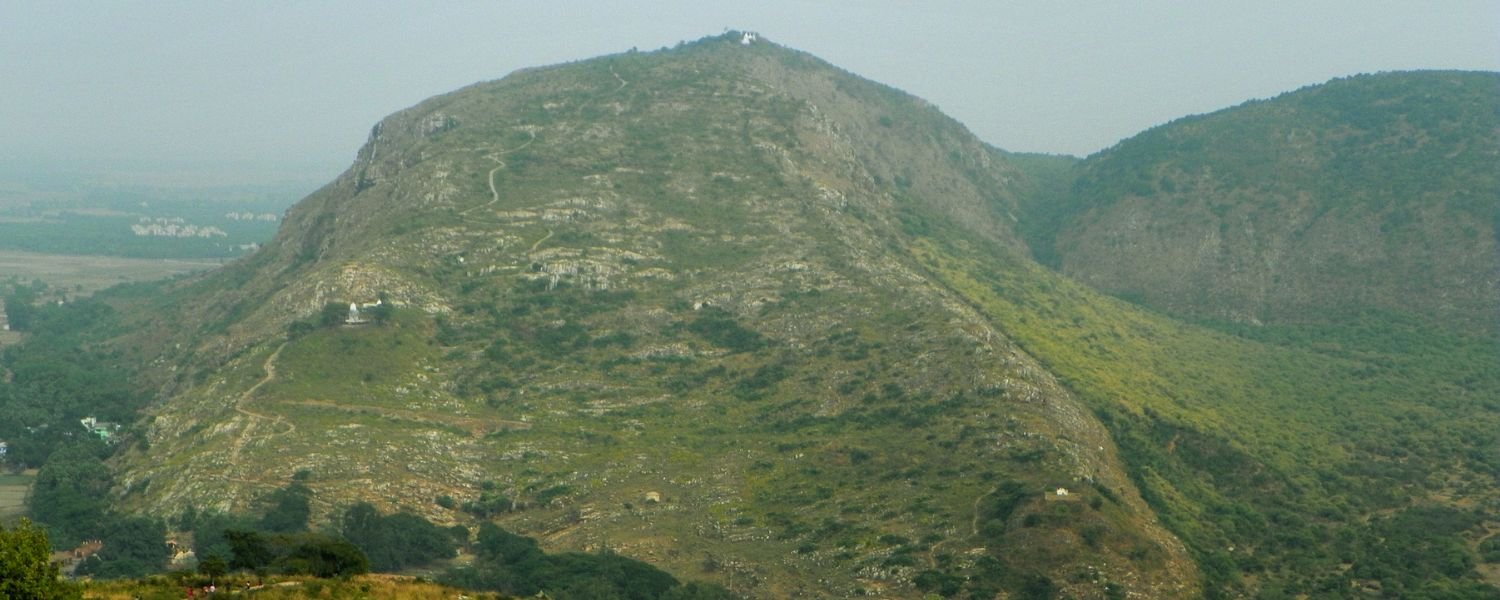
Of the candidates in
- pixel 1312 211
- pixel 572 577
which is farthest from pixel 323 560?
pixel 1312 211

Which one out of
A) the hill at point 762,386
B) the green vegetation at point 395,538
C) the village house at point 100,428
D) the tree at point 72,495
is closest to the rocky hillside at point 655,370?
the hill at point 762,386

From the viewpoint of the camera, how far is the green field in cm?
7119

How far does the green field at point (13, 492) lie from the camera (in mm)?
71188

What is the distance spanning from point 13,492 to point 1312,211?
123 metres

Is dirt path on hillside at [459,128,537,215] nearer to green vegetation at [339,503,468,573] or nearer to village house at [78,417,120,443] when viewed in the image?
village house at [78,417,120,443]

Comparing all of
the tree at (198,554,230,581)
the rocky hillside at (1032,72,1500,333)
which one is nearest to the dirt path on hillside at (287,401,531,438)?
the tree at (198,554,230,581)

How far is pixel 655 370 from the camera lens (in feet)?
280

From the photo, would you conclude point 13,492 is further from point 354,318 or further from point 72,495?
point 354,318

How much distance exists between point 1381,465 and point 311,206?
358 feet

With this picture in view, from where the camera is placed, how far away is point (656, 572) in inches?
2195

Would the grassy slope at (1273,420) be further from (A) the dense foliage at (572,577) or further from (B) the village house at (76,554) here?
(B) the village house at (76,554)

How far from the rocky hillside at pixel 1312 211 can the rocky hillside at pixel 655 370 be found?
21407mm

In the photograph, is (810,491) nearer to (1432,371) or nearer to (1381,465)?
(1381,465)

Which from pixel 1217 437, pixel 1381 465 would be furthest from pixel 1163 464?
pixel 1381 465
